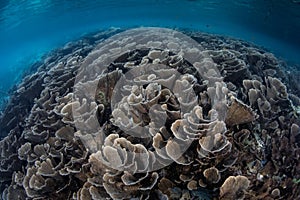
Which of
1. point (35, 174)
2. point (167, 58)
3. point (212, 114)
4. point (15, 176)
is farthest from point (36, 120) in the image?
point (212, 114)

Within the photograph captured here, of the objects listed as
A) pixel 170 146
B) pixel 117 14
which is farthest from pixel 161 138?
pixel 117 14

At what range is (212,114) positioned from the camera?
10.8 feet

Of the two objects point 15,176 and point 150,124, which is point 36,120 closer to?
point 15,176

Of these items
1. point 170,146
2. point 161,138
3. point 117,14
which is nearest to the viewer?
point 170,146

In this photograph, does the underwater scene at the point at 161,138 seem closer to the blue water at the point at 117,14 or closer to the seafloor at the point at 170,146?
the seafloor at the point at 170,146

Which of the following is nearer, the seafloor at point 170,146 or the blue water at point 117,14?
the seafloor at point 170,146

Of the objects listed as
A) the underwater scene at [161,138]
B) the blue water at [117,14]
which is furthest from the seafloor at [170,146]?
the blue water at [117,14]

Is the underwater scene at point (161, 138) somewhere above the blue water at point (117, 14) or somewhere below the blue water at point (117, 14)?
above

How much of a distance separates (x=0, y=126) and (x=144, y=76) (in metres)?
4.86

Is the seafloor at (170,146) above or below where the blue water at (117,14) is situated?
above

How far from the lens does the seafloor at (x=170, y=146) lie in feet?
9.77

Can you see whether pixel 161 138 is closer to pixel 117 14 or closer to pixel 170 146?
pixel 170 146

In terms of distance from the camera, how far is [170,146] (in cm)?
298

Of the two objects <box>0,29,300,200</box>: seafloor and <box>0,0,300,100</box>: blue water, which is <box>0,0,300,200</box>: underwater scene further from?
<box>0,0,300,100</box>: blue water
